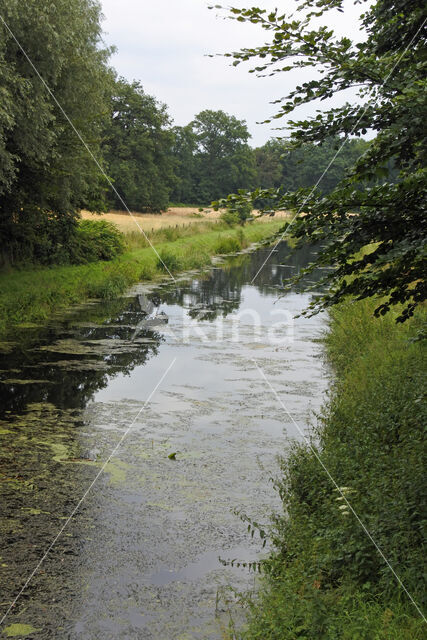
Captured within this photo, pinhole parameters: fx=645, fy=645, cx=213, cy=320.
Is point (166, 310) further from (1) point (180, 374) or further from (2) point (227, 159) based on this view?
(2) point (227, 159)

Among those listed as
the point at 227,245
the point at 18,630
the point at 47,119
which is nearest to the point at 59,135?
the point at 47,119

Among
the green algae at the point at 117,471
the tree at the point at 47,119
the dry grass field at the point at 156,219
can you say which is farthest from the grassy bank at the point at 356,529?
the dry grass field at the point at 156,219

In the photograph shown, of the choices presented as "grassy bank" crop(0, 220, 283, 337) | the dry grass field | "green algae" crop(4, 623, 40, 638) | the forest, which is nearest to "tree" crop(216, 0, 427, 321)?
the forest

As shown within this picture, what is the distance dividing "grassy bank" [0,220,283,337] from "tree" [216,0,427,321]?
11099 mm

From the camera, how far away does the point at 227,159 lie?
2833 centimetres

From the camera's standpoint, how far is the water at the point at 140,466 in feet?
16.0

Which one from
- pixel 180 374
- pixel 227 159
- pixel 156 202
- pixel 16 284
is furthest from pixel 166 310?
pixel 156 202

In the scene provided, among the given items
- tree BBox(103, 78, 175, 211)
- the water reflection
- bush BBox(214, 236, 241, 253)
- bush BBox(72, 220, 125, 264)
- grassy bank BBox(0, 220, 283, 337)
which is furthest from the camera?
tree BBox(103, 78, 175, 211)

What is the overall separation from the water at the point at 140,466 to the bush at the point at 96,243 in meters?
7.02

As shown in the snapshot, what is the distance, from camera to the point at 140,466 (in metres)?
7.52

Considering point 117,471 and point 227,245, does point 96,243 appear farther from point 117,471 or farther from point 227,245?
point 117,471

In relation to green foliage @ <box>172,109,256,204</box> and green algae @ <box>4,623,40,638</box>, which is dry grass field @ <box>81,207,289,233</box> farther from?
green algae @ <box>4,623,40,638</box>

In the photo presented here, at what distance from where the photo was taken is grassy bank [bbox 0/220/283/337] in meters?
16.1

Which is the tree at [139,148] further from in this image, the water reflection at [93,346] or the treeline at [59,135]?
the water reflection at [93,346]
